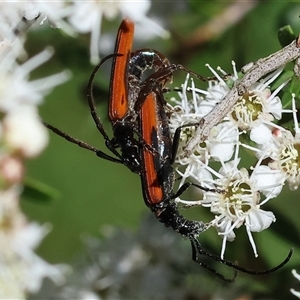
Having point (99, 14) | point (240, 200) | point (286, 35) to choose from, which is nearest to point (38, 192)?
point (99, 14)

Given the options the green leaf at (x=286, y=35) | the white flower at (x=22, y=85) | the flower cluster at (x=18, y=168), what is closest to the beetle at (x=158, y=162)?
the green leaf at (x=286, y=35)

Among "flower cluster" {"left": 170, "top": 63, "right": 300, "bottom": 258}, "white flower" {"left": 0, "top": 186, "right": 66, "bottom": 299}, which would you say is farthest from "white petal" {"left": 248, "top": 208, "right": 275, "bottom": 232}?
"white flower" {"left": 0, "top": 186, "right": 66, "bottom": 299}

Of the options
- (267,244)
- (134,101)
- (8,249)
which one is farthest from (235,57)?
(8,249)

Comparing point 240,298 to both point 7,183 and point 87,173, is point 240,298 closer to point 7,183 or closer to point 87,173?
point 7,183

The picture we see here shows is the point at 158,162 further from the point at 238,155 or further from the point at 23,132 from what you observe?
the point at 23,132

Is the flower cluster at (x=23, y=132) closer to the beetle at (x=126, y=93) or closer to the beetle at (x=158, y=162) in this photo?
the beetle at (x=126, y=93)

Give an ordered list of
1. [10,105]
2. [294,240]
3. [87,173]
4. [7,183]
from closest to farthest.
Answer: [294,240], [7,183], [10,105], [87,173]
